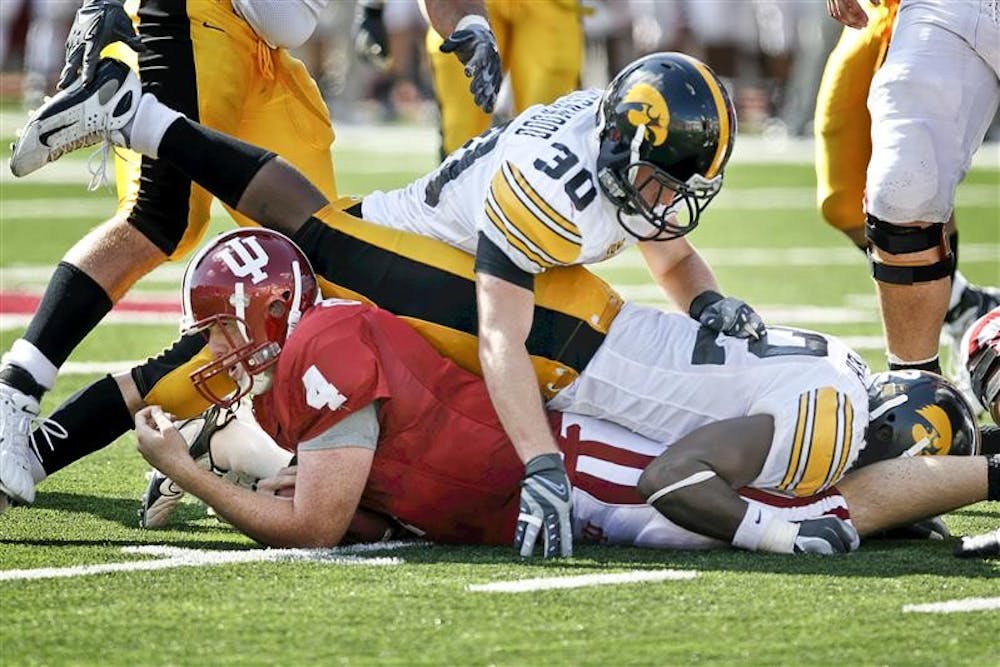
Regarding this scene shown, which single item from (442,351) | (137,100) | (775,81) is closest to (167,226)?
(137,100)

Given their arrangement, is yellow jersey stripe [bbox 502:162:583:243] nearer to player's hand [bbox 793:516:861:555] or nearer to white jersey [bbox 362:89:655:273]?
white jersey [bbox 362:89:655:273]

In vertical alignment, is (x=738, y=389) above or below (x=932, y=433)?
above

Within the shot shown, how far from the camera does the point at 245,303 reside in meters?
3.96

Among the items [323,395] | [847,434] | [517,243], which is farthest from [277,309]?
[847,434]

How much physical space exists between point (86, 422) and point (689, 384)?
52.4 inches

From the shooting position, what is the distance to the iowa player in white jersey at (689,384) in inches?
154

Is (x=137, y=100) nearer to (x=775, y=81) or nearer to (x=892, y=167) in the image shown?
(x=892, y=167)

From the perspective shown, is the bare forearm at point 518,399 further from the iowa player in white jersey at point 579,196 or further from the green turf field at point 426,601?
the green turf field at point 426,601

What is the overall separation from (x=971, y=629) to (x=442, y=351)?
4.55 feet

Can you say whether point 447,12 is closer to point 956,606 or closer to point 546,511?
point 546,511

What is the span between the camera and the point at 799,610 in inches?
131

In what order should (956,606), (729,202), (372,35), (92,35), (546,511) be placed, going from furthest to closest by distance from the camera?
(729,202), (372,35), (92,35), (546,511), (956,606)

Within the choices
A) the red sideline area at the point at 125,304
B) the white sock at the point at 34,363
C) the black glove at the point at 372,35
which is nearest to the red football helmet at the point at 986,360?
the white sock at the point at 34,363

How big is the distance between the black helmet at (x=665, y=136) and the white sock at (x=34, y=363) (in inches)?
54.7
